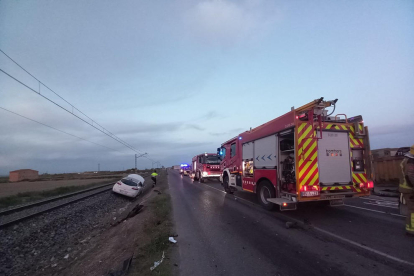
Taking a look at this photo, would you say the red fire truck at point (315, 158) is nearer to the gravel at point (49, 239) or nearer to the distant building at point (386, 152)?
the gravel at point (49, 239)

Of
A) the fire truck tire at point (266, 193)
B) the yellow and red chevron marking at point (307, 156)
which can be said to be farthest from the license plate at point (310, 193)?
the fire truck tire at point (266, 193)

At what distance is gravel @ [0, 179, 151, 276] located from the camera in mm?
6993

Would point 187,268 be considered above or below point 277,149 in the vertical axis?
below

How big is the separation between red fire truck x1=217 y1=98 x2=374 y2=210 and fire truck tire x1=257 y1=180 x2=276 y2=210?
0.04 meters

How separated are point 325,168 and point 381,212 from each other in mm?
2618

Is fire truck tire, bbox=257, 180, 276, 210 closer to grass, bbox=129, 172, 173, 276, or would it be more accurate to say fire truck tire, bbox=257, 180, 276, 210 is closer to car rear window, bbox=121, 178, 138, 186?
grass, bbox=129, 172, 173, 276

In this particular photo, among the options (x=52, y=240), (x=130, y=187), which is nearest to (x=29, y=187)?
(x=130, y=187)

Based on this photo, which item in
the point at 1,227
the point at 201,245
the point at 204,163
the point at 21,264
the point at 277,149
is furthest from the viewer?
the point at 204,163

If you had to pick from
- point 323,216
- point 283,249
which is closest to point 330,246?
point 283,249

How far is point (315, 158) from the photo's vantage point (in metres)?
7.10

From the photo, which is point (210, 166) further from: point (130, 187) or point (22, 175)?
point (22, 175)

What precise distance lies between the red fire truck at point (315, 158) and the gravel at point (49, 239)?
A: 7305 mm

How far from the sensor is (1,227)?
401 inches

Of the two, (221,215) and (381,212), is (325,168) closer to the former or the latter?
(381,212)
